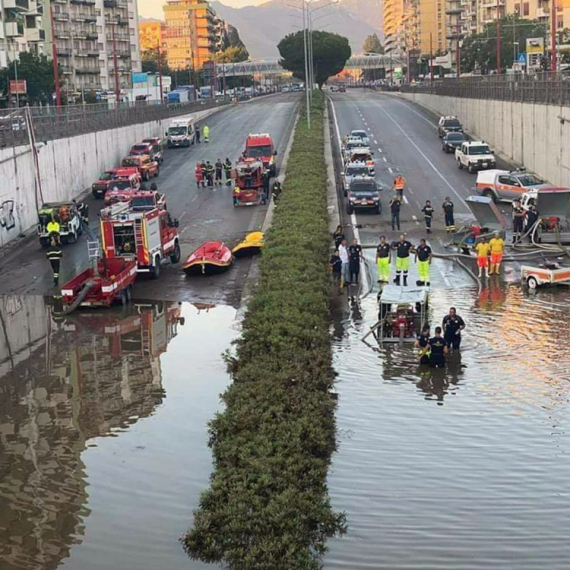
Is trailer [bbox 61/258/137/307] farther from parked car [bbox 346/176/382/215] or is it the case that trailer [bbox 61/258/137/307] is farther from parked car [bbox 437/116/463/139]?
parked car [bbox 437/116/463/139]

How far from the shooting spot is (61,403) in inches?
915

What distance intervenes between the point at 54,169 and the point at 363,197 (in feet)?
51.3

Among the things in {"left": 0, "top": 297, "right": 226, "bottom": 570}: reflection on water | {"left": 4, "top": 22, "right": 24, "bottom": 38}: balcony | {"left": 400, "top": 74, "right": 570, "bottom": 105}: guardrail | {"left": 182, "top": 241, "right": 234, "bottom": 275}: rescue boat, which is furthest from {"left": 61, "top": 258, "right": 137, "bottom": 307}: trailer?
{"left": 4, "top": 22, "right": 24, "bottom": 38}: balcony

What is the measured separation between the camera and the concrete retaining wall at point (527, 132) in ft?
163

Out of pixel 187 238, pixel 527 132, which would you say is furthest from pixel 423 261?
pixel 527 132

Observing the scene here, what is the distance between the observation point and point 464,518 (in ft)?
51.2

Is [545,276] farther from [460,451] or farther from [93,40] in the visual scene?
[93,40]

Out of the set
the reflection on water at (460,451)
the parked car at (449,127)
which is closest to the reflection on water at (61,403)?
the reflection on water at (460,451)

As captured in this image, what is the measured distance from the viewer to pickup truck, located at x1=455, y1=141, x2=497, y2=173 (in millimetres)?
59094

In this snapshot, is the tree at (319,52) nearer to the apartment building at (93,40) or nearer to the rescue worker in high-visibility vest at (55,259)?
the apartment building at (93,40)

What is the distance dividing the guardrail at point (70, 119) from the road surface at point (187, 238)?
380 cm

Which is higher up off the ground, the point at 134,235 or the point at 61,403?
the point at 134,235

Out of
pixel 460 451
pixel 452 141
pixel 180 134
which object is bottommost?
pixel 460 451

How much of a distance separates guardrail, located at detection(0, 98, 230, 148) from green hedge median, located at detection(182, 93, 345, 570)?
1844 centimetres
